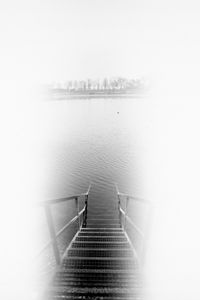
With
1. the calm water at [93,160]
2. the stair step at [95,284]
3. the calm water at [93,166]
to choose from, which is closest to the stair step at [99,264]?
the stair step at [95,284]

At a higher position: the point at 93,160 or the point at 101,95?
the point at 101,95

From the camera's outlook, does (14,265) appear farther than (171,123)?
No

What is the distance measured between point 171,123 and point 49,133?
60.8 ft

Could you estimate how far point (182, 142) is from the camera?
23969 mm

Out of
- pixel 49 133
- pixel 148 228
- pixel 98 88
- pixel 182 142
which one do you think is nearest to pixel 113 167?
pixel 182 142

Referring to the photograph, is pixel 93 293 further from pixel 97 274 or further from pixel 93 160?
pixel 93 160

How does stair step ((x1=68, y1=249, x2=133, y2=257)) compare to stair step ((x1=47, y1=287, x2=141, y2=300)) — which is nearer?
stair step ((x1=47, y1=287, x2=141, y2=300))

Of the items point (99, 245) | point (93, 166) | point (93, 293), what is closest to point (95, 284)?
point (93, 293)

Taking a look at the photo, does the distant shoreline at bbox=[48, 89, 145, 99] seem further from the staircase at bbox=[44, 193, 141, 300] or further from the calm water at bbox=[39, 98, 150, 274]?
the staircase at bbox=[44, 193, 141, 300]

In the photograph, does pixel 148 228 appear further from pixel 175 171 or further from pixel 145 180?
pixel 175 171

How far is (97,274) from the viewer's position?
3.43m

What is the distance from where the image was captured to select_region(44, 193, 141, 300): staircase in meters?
2.94

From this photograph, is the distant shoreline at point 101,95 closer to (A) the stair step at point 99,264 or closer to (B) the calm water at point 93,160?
(B) the calm water at point 93,160

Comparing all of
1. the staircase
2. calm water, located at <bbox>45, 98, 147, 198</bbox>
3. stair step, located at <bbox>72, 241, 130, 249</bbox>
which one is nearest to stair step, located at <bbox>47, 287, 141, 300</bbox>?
the staircase
